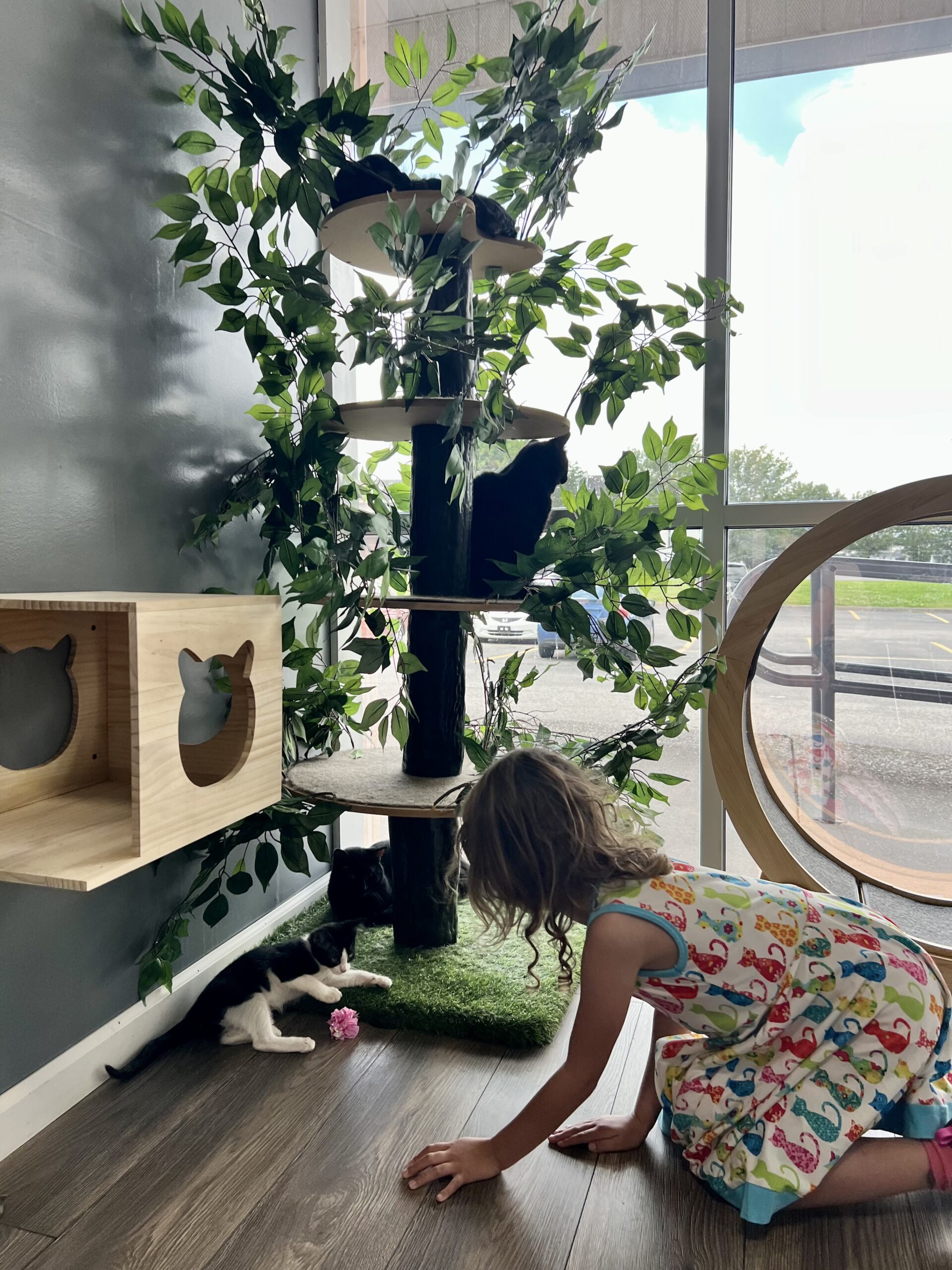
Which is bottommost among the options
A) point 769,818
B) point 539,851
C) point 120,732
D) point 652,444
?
point 769,818

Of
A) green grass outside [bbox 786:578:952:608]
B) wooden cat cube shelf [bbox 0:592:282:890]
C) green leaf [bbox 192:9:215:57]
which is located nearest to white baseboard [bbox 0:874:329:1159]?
wooden cat cube shelf [bbox 0:592:282:890]

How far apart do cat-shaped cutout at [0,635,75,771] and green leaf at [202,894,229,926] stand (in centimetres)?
38

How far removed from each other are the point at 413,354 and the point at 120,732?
729mm

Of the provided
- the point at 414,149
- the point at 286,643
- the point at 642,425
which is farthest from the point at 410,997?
the point at 414,149

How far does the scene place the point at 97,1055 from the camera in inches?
52.2

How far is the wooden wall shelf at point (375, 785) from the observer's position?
1418 millimetres

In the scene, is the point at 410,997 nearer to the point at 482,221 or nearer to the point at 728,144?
the point at 482,221

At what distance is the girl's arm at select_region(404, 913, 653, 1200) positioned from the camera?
1.04 m

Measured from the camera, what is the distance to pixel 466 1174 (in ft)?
3.59

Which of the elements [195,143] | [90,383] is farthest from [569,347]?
[90,383]

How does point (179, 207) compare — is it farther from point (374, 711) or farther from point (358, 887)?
point (358, 887)

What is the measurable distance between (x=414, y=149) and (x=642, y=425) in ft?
2.42

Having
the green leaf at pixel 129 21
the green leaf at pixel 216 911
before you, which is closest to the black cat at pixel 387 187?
the green leaf at pixel 129 21

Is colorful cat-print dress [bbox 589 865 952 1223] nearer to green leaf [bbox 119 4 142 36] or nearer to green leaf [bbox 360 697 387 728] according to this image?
green leaf [bbox 360 697 387 728]
